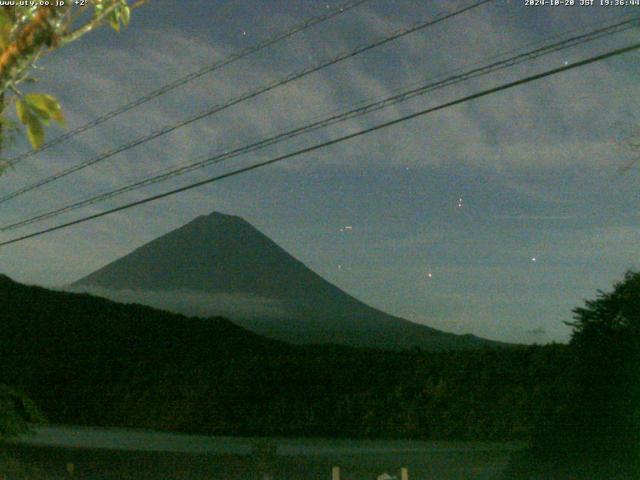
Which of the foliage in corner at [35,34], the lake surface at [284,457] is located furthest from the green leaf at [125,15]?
the lake surface at [284,457]

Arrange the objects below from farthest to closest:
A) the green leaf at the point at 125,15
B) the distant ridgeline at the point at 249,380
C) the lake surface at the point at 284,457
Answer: the distant ridgeline at the point at 249,380, the lake surface at the point at 284,457, the green leaf at the point at 125,15

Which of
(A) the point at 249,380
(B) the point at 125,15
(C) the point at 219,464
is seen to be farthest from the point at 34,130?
(A) the point at 249,380

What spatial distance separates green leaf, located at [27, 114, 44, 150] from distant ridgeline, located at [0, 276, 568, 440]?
15.0 m

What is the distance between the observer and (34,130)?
488 cm

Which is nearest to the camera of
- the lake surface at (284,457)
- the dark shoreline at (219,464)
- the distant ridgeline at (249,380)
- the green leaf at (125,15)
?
the green leaf at (125,15)

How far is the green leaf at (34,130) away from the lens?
485 centimetres

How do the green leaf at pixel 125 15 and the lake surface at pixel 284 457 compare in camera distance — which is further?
the lake surface at pixel 284 457

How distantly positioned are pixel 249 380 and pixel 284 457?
24.0 feet

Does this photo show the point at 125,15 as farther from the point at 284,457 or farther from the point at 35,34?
the point at 284,457

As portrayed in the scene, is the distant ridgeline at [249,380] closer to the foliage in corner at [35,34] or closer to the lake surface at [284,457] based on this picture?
the lake surface at [284,457]

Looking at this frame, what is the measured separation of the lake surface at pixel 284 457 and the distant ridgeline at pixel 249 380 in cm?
96

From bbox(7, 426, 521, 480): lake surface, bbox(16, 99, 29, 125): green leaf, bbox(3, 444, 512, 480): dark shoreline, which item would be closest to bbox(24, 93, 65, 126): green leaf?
bbox(16, 99, 29, 125): green leaf

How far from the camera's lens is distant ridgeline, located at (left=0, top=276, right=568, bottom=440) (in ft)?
71.9

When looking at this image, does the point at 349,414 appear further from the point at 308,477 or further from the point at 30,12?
the point at 30,12
